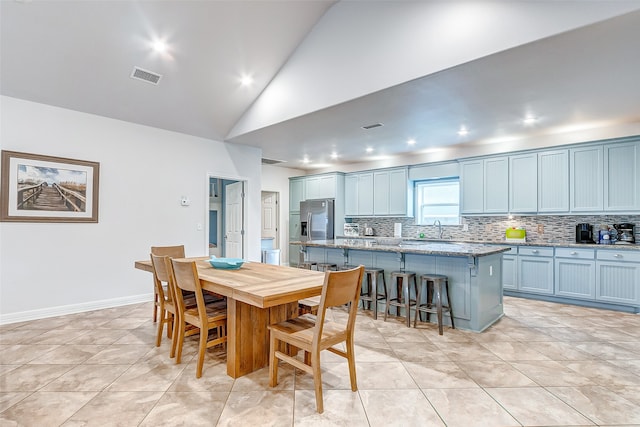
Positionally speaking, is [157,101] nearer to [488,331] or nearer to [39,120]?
[39,120]

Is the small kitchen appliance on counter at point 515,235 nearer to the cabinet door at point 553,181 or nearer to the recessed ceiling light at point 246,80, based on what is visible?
the cabinet door at point 553,181

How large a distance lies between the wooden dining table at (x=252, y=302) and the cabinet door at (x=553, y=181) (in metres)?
4.27

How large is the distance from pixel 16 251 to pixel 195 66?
303 cm

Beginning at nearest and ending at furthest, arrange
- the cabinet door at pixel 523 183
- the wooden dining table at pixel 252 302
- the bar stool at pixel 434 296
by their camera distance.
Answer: the wooden dining table at pixel 252 302 → the bar stool at pixel 434 296 → the cabinet door at pixel 523 183

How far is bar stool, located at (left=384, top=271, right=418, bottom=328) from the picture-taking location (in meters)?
3.67

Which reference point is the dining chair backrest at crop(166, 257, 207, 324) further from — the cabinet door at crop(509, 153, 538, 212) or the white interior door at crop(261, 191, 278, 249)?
the white interior door at crop(261, 191, 278, 249)

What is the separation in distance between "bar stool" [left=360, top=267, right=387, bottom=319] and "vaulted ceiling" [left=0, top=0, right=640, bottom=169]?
2.04 m

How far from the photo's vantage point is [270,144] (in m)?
5.80

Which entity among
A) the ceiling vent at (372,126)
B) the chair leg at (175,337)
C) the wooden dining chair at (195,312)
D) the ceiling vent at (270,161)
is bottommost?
the chair leg at (175,337)

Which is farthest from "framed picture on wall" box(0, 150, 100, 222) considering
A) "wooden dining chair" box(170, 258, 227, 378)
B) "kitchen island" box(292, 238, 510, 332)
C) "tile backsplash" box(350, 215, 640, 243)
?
"tile backsplash" box(350, 215, 640, 243)

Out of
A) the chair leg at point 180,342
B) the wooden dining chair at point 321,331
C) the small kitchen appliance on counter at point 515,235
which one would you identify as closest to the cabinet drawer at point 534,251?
the small kitchen appliance on counter at point 515,235

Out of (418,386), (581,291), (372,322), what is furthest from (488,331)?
(581,291)

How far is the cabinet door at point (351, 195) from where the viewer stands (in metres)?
7.40

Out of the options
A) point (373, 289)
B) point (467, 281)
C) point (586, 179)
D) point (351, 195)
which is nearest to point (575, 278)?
point (586, 179)
